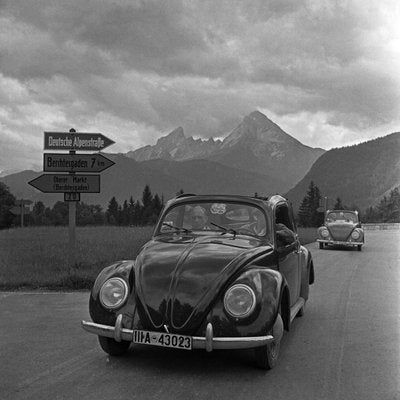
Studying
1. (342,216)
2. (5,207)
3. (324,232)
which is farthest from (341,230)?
(5,207)

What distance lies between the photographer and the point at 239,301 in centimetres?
422

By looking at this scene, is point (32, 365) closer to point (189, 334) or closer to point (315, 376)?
point (189, 334)

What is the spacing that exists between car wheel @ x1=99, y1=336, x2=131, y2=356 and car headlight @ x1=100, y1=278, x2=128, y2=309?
0.42m

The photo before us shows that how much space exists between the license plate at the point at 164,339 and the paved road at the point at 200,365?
0.30 m

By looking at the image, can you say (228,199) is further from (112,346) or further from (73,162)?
(73,162)

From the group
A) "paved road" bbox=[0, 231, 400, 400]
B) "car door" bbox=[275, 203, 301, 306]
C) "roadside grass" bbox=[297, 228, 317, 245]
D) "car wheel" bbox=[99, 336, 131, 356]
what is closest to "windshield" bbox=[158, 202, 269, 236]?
"car door" bbox=[275, 203, 301, 306]

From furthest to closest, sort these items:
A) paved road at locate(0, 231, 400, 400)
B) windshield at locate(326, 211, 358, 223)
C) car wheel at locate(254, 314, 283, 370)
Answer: windshield at locate(326, 211, 358, 223)
car wheel at locate(254, 314, 283, 370)
paved road at locate(0, 231, 400, 400)

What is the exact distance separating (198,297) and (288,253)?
205 cm

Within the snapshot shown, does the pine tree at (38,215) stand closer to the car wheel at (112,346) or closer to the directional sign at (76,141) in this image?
the directional sign at (76,141)

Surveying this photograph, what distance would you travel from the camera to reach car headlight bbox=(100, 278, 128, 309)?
177 inches

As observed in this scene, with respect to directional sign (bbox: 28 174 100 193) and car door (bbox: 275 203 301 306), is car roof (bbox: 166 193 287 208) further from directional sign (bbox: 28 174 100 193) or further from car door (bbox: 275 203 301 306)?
directional sign (bbox: 28 174 100 193)

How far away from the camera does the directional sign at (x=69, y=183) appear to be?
11.2m

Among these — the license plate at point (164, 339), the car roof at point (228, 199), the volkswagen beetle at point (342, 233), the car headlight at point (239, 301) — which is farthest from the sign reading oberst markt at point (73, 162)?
the volkswagen beetle at point (342, 233)

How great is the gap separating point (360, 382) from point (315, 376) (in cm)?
39
